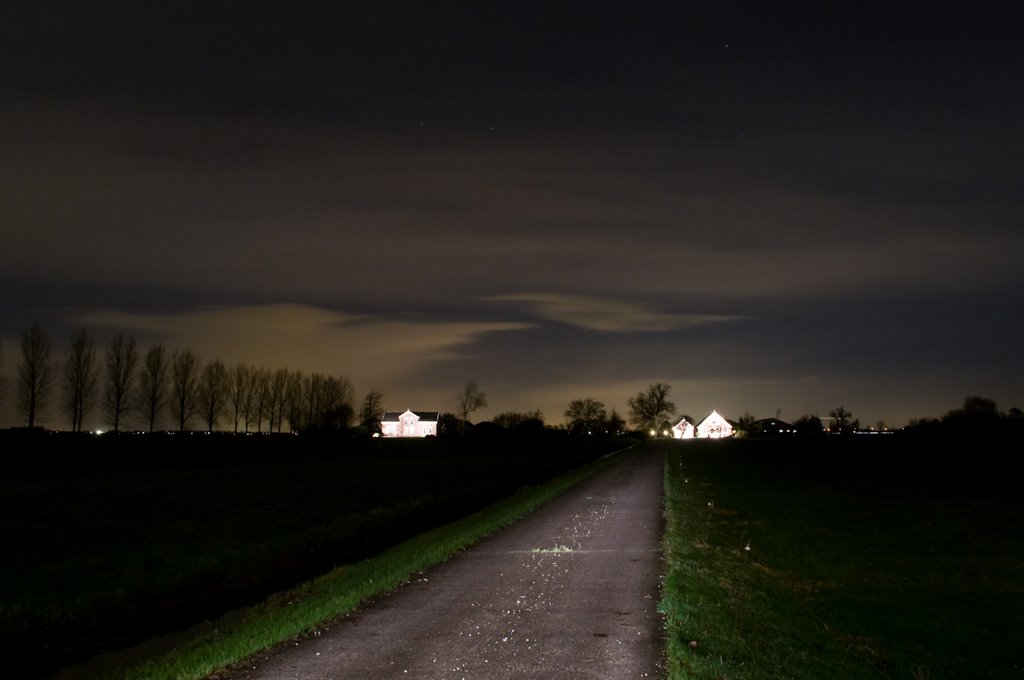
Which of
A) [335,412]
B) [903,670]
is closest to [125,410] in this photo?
[335,412]

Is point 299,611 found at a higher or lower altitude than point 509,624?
lower

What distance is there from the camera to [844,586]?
18.9 m

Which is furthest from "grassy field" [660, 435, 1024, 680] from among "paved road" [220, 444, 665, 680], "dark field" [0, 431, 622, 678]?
"dark field" [0, 431, 622, 678]

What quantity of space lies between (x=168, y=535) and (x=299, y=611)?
14267 millimetres

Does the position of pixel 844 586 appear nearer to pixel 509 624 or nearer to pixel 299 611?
pixel 509 624

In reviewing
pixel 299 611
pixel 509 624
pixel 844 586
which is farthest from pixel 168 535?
pixel 844 586

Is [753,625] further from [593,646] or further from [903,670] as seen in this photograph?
[593,646]

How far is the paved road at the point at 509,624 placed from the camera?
1103cm

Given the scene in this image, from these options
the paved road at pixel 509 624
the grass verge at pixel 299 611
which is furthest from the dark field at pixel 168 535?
the paved road at pixel 509 624

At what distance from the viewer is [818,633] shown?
14484 millimetres

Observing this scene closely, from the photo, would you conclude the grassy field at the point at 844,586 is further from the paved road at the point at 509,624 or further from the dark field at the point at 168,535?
the dark field at the point at 168,535

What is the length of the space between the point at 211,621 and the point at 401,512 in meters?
20.3

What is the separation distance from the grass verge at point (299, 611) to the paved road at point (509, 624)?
50 cm

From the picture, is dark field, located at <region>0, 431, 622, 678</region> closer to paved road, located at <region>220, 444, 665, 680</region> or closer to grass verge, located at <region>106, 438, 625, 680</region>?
grass verge, located at <region>106, 438, 625, 680</region>
